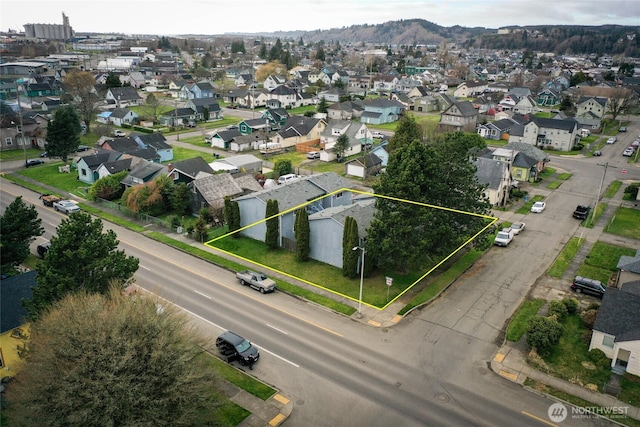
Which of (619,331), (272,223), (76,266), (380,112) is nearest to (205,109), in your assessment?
(380,112)

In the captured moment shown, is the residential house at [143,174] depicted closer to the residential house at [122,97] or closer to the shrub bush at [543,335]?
the shrub bush at [543,335]

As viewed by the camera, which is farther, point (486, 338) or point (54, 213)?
point (54, 213)

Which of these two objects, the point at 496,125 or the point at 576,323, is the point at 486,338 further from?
the point at 496,125

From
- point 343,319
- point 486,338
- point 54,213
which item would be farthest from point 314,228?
point 54,213

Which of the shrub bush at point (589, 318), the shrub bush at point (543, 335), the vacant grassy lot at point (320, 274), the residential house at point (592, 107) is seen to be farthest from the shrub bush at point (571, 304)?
the residential house at point (592, 107)

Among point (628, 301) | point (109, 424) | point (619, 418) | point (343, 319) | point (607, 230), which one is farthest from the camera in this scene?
point (607, 230)

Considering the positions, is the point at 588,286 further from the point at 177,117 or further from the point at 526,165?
the point at 177,117

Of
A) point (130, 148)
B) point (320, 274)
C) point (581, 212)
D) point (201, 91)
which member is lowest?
point (320, 274)
